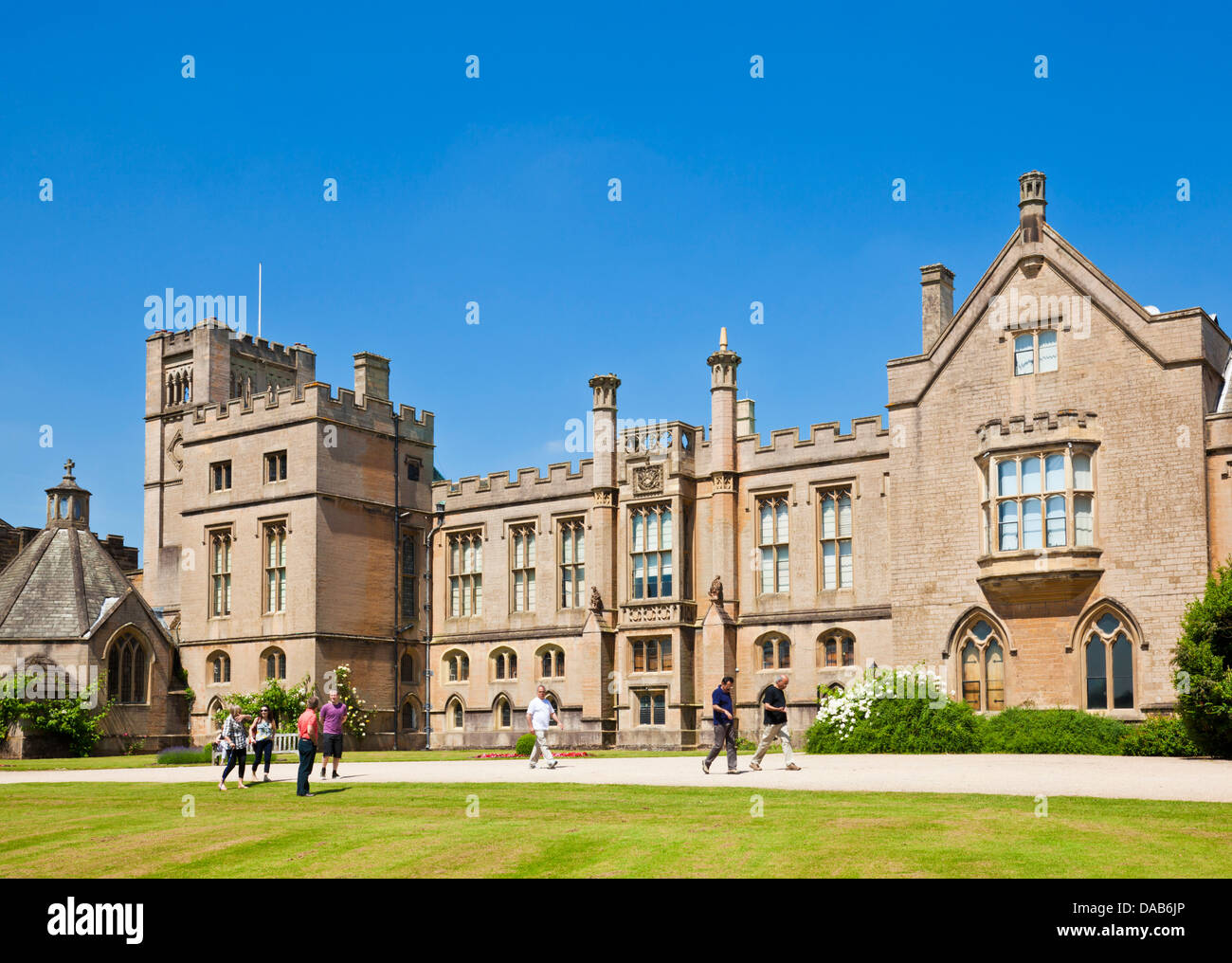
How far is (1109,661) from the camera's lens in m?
33.7

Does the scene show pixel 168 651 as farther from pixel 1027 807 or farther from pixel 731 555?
pixel 1027 807

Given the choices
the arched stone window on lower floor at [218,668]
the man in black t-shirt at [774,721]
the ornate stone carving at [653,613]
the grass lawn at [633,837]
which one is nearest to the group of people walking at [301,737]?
the grass lawn at [633,837]

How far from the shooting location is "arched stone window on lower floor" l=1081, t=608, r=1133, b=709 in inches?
1315

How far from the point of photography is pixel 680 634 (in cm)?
4188

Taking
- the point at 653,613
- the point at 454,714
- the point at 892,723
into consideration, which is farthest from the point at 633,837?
the point at 454,714

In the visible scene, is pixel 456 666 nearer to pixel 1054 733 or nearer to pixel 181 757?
pixel 181 757

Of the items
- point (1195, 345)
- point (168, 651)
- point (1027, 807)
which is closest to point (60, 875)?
point (1027, 807)

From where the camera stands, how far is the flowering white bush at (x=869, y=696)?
3114cm

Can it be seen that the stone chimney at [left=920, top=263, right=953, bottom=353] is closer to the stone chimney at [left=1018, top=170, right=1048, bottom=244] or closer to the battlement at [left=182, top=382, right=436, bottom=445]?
the stone chimney at [left=1018, top=170, right=1048, bottom=244]

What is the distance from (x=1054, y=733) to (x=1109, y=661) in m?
4.70

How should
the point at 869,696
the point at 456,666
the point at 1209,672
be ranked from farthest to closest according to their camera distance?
the point at 456,666 < the point at 869,696 < the point at 1209,672
